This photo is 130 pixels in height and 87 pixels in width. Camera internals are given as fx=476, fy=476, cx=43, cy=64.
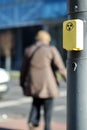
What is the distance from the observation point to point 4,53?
3189 centimetres

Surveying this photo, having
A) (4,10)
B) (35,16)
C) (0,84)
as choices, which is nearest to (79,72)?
(0,84)

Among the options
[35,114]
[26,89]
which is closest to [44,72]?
[26,89]

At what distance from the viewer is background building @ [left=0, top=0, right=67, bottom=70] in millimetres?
28141

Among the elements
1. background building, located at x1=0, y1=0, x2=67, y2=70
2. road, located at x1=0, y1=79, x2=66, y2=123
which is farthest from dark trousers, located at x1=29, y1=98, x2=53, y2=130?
background building, located at x1=0, y1=0, x2=67, y2=70

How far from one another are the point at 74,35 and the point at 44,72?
10.6 feet

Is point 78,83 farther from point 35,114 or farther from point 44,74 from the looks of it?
point 35,114

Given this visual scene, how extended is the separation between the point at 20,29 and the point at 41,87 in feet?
79.8

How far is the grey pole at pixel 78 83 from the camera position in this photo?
4.39 metres

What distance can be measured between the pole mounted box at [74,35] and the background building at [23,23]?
74.9 feet

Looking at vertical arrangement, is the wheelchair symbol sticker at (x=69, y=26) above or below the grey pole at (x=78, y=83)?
above

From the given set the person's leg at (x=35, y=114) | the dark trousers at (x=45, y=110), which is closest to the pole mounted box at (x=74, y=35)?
the dark trousers at (x=45, y=110)

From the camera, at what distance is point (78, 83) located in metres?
4.41

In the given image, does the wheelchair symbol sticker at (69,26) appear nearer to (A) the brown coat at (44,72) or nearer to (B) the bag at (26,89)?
(A) the brown coat at (44,72)

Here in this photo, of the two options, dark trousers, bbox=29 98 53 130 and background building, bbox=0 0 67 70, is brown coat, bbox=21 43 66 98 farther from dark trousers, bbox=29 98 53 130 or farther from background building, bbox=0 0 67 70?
background building, bbox=0 0 67 70
